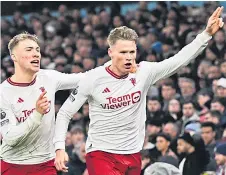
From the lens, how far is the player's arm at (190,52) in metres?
8.14

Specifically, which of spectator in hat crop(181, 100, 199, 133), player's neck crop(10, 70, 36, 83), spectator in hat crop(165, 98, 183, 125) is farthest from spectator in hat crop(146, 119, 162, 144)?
player's neck crop(10, 70, 36, 83)

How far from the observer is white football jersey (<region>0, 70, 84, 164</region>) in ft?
27.6

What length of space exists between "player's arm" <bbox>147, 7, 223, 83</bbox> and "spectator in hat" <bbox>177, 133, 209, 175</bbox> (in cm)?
307

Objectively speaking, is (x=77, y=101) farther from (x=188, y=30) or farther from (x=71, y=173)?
(x=188, y=30)

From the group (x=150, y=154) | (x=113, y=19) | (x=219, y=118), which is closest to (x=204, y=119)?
(x=219, y=118)

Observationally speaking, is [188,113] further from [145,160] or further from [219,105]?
[145,160]

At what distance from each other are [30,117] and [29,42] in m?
0.82

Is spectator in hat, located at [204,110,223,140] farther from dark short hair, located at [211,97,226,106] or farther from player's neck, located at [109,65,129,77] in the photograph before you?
player's neck, located at [109,65,129,77]

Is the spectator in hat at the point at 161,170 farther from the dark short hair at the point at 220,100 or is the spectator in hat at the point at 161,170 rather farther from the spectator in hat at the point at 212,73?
the spectator in hat at the point at 212,73

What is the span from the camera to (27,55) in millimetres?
8422

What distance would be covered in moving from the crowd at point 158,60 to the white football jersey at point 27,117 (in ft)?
3.28

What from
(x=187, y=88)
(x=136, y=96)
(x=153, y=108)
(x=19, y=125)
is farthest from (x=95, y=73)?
(x=187, y=88)

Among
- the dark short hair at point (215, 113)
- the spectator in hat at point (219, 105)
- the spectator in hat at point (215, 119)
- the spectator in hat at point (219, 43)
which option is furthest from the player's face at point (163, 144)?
the spectator in hat at point (219, 43)

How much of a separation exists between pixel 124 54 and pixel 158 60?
26.3 ft
